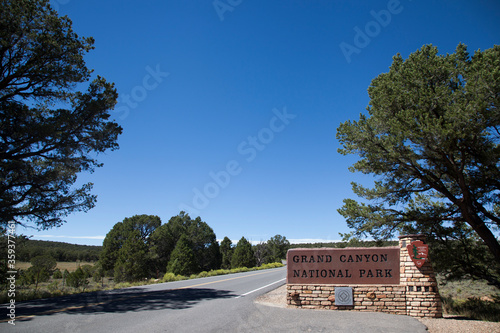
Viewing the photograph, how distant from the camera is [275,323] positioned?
7.27 m

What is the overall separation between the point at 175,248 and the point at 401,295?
151ft

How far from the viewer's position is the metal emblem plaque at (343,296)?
29.4 ft

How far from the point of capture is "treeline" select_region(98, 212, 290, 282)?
48766 millimetres

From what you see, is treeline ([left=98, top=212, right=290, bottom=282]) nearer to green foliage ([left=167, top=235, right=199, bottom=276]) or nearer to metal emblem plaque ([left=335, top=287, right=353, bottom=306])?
green foliage ([left=167, top=235, right=199, bottom=276])

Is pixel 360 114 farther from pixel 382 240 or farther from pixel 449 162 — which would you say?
pixel 382 240

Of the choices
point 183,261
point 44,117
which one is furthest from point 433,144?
point 183,261

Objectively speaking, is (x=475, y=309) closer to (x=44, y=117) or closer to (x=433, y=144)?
(x=433, y=144)

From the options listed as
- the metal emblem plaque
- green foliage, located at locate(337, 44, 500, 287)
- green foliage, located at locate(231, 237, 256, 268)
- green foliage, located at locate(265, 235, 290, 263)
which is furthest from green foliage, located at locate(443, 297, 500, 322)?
green foliage, located at locate(265, 235, 290, 263)

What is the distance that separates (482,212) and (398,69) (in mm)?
7604

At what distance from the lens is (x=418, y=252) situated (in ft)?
28.4

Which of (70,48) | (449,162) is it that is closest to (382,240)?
(449,162)

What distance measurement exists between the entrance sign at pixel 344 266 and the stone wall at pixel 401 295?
19 cm

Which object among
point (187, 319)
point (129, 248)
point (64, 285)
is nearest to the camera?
point (187, 319)

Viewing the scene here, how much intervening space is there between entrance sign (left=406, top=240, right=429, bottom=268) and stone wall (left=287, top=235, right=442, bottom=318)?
0.48 feet
